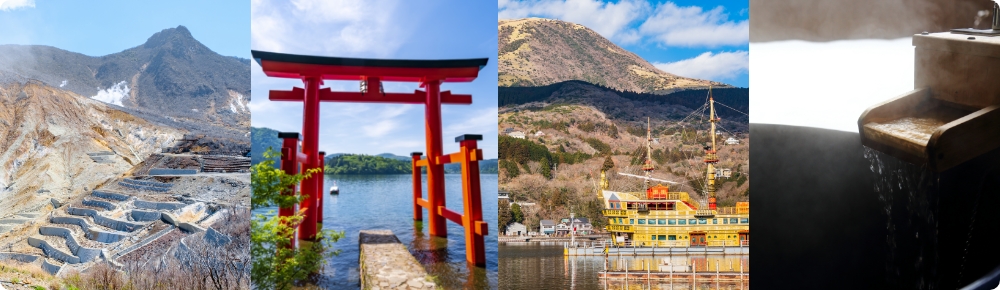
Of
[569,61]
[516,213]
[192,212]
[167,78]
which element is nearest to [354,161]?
[192,212]

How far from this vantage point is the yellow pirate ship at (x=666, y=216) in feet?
13.6

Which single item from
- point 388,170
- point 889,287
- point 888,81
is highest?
point 888,81

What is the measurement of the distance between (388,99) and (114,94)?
5.66ft

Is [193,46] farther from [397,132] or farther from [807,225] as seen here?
[807,225]

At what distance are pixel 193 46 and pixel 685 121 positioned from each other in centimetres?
341

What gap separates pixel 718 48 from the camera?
4227 mm

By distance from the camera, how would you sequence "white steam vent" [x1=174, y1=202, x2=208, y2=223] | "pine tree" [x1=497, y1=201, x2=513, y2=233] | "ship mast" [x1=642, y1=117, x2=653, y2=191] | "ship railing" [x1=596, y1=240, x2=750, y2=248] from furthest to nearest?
"ship mast" [x1=642, y1=117, x2=653, y2=191]
"ship railing" [x1=596, y1=240, x2=750, y2=248]
"pine tree" [x1=497, y1=201, x2=513, y2=233]
"white steam vent" [x1=174, y1=202, x2=208, y2=223]

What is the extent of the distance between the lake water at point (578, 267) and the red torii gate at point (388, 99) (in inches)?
17.0

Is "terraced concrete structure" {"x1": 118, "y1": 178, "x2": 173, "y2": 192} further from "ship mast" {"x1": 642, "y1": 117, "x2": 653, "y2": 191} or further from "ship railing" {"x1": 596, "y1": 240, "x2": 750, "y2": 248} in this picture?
"ship mast" {"x1": 642, "y1": 117, "x2": 653, "y2": 191}

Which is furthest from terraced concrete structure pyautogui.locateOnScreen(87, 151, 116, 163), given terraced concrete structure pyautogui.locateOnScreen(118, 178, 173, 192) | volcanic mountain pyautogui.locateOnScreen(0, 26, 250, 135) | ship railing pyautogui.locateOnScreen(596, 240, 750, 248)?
ship railing pyautogui.locateOnScreen(596, 240, 750, 248)

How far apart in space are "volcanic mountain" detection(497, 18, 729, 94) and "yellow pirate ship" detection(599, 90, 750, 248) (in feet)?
1.64

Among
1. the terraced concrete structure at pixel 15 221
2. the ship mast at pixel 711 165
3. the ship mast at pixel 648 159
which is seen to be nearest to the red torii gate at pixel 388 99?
the ship mast at pixel 648 159

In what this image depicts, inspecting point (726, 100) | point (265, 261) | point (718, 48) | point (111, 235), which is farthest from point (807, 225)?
point (111, 235)

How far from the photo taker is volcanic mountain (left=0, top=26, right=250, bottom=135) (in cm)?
355
